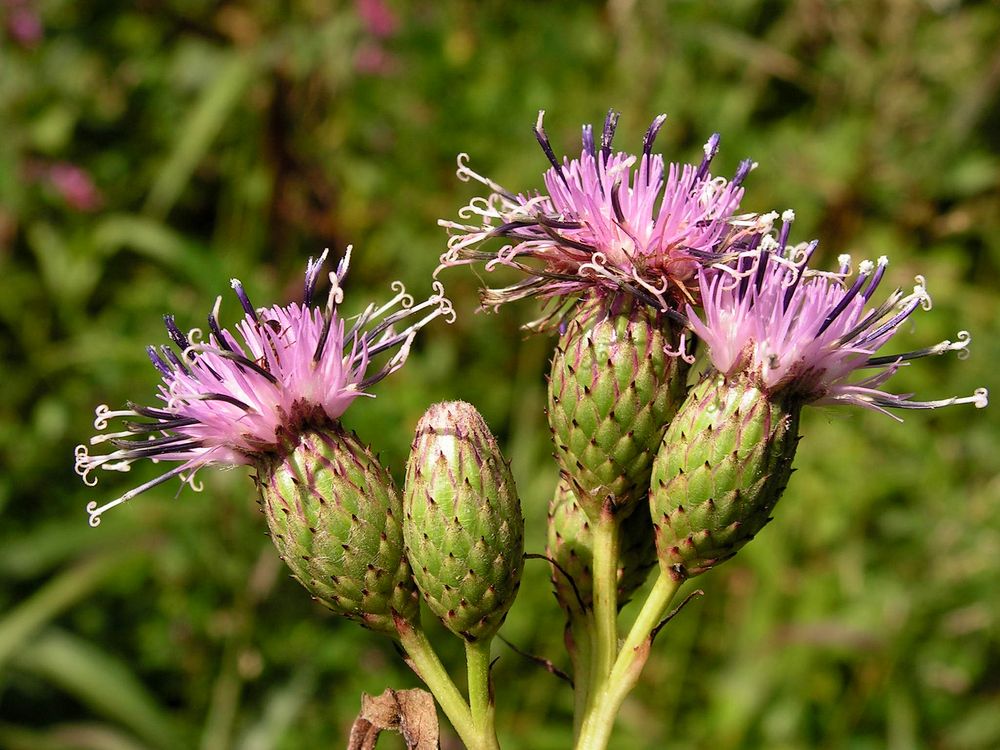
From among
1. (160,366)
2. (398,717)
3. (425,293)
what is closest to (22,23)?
(425,293)

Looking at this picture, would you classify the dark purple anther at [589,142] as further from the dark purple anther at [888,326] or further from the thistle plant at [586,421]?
the dark purple anther at [888,326]

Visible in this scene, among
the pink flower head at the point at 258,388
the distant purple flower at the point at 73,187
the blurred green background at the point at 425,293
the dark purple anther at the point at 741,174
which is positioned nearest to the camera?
the pink flower head at the point at 258,388

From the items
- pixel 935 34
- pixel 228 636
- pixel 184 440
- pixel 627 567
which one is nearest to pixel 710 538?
pixel 627 567

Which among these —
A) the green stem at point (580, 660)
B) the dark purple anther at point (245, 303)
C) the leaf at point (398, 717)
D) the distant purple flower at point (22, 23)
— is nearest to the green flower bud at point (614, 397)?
the green stem at point (580, 660)

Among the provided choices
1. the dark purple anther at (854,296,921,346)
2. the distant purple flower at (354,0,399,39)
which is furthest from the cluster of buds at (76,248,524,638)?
the distant purple flower at (354,0,399,39)

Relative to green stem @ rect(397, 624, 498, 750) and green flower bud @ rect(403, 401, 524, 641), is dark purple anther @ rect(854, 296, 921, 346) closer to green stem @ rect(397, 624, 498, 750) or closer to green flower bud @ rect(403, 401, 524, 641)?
green flower bud @ rect(403, 401, 524, 641)

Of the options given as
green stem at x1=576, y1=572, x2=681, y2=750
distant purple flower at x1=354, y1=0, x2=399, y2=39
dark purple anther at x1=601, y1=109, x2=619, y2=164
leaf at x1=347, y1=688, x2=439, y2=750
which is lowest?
leaf at x1=347, y1=688, x2=439, y2=750

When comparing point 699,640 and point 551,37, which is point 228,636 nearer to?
point 699,640

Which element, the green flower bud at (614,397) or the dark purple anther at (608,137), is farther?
the dark purple anther at (608,137)
